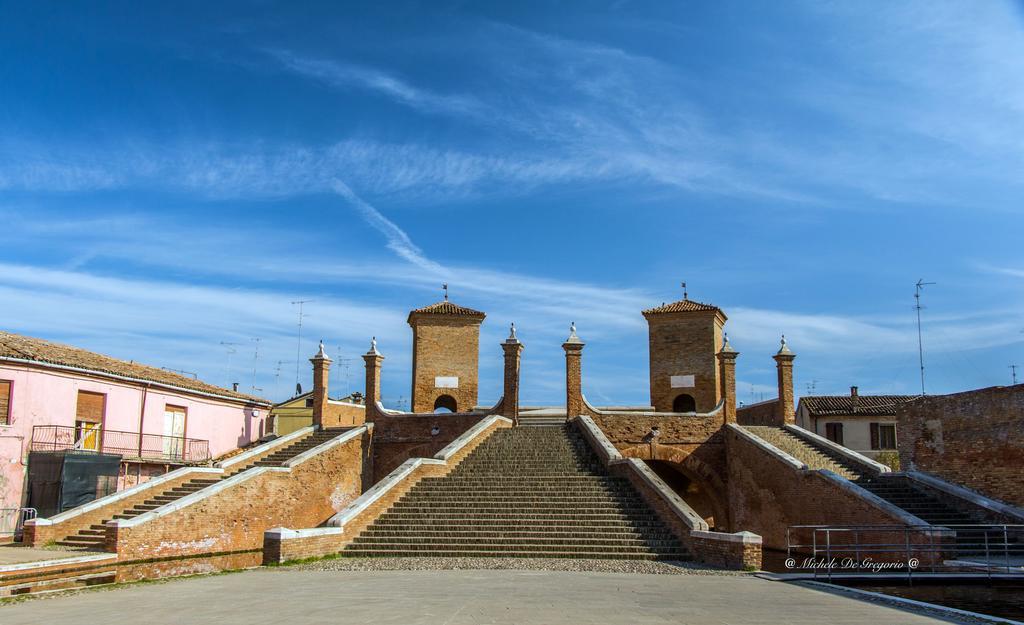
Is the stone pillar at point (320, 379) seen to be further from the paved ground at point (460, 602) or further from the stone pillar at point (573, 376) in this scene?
the paved ground at point (460, 602)

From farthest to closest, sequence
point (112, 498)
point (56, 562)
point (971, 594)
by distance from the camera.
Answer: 1. point (112, 498)
2. point (56, 562)
3. point (971, 594)

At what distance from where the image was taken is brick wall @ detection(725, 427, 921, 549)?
18.5 metres

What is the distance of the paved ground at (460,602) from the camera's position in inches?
343

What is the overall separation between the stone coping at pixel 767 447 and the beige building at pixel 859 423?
12.4 metres

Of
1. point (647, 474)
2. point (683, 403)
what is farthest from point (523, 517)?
point (683, 403)

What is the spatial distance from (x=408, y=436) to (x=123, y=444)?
8.54 m

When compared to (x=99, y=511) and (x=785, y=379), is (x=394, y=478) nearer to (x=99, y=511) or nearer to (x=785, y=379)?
(x=99, y=511)

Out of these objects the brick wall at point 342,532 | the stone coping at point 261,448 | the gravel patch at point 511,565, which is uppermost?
the stone coping at point 261,448

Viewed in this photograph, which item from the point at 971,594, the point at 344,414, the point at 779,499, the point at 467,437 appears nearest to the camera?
the point at 971,594

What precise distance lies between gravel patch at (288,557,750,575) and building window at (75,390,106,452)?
1113cm

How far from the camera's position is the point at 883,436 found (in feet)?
117

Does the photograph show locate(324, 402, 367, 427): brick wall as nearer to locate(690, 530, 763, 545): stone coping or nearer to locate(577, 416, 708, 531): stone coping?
locate(577, 416, 708, 531): stone coping

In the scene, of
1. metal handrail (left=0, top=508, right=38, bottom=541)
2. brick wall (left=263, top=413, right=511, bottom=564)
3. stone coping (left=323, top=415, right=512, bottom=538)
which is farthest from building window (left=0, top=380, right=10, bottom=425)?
brick wall (left=263, top=413, right=511, bottom=564)

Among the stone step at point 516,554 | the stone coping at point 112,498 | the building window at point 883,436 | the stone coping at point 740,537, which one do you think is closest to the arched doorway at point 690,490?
the building window at point 883,436
